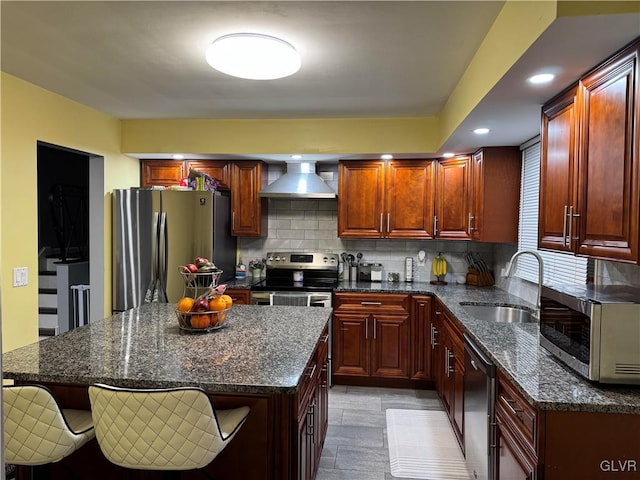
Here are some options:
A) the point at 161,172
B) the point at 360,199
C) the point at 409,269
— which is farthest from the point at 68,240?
the point at 409,269

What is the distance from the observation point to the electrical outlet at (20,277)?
9.77 ft

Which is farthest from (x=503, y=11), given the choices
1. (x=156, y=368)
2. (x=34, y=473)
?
(x=34, y=473)

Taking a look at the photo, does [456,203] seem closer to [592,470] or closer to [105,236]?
[592,470]

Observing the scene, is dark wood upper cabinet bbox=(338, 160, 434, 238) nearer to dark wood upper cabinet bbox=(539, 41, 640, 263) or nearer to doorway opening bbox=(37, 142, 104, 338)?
dark wood upper cabinet bbox=(539, 41, 640, 263)

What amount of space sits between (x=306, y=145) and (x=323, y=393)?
2.29m

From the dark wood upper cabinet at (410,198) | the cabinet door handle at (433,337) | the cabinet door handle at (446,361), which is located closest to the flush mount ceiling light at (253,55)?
the dark wood upper cabinet at (410,198)

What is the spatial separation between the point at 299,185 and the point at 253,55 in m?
2.02

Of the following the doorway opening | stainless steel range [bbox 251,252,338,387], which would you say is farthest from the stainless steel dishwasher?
the doorway opening

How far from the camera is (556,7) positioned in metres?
1.43

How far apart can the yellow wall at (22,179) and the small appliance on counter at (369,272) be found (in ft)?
9.49

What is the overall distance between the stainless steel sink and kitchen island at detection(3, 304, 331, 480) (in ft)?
5.59

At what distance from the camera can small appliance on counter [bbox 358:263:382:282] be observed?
180 inches

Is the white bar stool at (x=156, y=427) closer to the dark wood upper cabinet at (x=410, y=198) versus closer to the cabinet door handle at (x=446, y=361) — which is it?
the cabinet door handle at (x=446, y=361)

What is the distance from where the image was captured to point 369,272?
4.62 meters
